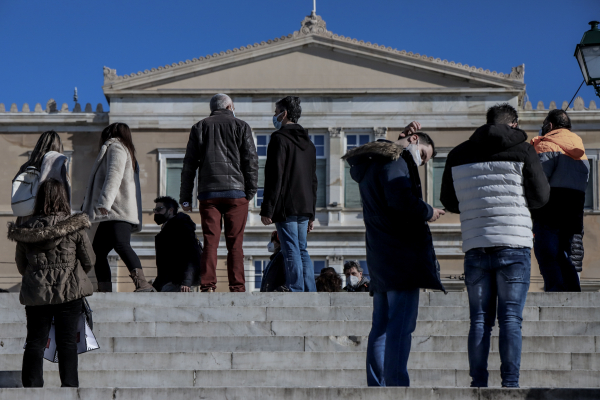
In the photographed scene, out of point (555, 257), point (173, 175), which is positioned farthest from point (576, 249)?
point (173, 175)

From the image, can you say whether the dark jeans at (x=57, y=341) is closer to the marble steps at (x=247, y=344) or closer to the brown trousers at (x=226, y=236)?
the marble steps at (x=247, y=344)

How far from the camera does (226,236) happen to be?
31.6ft

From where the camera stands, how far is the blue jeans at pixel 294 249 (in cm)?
923

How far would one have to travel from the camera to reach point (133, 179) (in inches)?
384

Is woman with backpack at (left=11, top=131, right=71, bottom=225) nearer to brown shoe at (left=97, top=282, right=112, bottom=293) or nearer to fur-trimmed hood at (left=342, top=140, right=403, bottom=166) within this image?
brown shoe at (left=97, top=282, right=112, bottom=293)

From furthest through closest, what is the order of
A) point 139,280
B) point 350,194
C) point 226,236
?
point 350,194, point 139,280, point 226,236

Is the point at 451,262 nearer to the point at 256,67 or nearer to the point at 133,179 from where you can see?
the point at 256,67

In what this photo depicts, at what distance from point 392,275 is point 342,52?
2149 centimetres

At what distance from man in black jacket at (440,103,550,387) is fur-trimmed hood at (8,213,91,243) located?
8.76 ft

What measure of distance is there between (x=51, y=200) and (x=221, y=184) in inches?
110

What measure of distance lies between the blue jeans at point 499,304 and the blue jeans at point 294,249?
312cm

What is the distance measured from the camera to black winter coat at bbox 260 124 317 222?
921 cm

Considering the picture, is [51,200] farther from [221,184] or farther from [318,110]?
[318,110]

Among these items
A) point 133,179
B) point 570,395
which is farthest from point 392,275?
point 133,179
